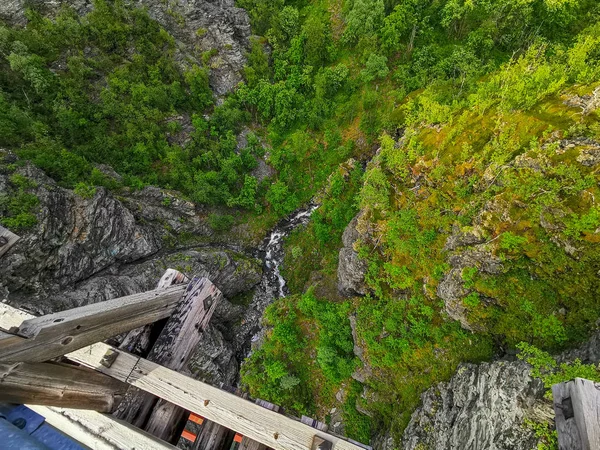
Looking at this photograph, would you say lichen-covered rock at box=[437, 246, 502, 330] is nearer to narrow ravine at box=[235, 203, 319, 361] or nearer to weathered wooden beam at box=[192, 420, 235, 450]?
weathered wooden beam at box=[192, 420, 235, 450]

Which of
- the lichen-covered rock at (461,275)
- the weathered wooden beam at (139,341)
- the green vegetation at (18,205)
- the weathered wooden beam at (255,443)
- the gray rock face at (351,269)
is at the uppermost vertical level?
the weathered wooden beam at (139,341)

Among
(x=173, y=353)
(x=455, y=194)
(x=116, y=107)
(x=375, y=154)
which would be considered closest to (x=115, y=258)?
(x=116, y=107)

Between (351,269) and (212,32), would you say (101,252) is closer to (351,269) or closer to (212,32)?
(351,269)

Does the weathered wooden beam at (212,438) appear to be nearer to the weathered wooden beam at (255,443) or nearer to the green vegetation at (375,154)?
the weathered wooden beam at (255,443)

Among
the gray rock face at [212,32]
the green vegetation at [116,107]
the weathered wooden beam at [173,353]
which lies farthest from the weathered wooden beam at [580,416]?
the gray rock face at [212,32]

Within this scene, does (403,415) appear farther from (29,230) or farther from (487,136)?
(29,230)

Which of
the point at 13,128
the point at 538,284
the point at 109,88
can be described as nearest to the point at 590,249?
the point at 538,284

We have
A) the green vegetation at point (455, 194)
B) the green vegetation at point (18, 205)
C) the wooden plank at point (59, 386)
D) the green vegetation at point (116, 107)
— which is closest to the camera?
the wooden plank at point (59, 386)
